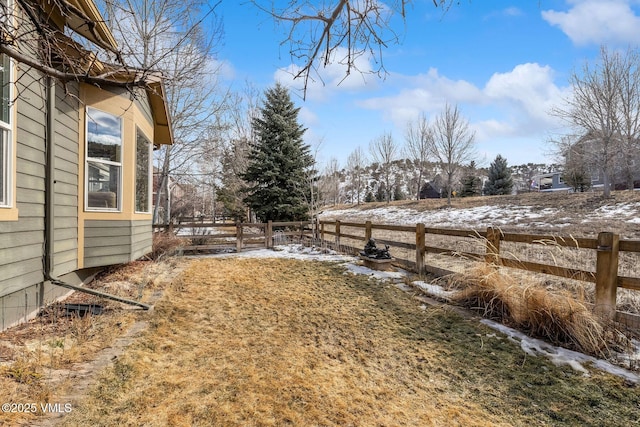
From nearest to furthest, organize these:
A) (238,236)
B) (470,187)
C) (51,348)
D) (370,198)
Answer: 1. (51,348)
2. (238,236)
3. (470,187)
4. (370,198)

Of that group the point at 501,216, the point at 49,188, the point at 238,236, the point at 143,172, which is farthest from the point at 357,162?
the point at 49,188

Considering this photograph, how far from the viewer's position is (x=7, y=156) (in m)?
3.12

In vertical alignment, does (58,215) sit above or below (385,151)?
below

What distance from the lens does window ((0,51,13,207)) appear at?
304 centimetres

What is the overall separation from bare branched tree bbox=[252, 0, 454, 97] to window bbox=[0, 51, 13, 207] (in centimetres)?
261

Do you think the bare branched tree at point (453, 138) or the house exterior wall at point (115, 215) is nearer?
the house exterior wall at point (115, 215)

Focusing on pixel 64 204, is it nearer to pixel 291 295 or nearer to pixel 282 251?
pixel 291 295

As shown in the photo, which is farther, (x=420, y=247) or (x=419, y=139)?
(x=419, y=139)

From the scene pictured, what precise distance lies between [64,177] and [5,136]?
1161mm

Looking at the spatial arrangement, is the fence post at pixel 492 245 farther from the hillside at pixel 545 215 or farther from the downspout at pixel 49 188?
the hillside at pixel 545 215

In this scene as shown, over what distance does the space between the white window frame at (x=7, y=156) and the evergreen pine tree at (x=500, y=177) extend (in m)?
36.8

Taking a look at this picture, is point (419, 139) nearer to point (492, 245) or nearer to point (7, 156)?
point (492, 245)

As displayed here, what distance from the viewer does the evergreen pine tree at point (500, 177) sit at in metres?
32.7

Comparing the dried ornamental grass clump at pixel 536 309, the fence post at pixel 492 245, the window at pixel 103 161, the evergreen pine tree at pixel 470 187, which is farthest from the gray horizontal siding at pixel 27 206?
the evergreen pine tree at pixel 470 187
